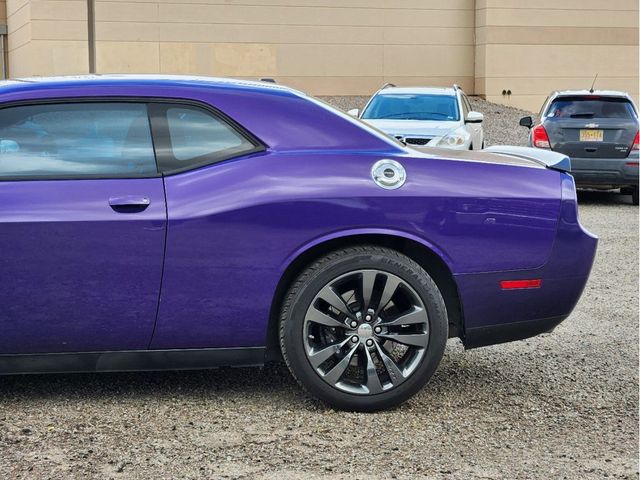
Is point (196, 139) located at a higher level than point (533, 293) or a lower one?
higher

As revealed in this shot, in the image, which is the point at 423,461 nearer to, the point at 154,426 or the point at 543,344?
the point at 154,426

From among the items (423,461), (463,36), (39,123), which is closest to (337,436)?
(423,461)

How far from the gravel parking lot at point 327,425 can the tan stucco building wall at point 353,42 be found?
26474 mm

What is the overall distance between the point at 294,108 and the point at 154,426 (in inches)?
64.0

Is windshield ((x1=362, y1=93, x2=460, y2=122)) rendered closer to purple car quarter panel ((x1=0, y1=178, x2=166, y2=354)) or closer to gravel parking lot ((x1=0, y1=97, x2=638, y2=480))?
gravel parking lot ((x1=0, y1=97, x2=638, y2=480))

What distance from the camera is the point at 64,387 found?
4.86m

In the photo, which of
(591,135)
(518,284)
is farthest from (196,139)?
(591,135)

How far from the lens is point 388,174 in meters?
4.52

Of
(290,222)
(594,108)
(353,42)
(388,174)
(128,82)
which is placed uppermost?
(353,42)

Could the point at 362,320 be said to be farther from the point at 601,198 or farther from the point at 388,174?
the point at 601,198

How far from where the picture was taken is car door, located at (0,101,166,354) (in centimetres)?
428

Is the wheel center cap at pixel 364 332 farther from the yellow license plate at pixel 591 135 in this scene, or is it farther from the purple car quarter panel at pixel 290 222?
the yellow license plate at pixel 591 135

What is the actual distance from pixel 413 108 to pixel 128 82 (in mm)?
10279

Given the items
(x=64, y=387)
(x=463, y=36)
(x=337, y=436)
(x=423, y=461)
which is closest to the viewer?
(x=423, y=461)
